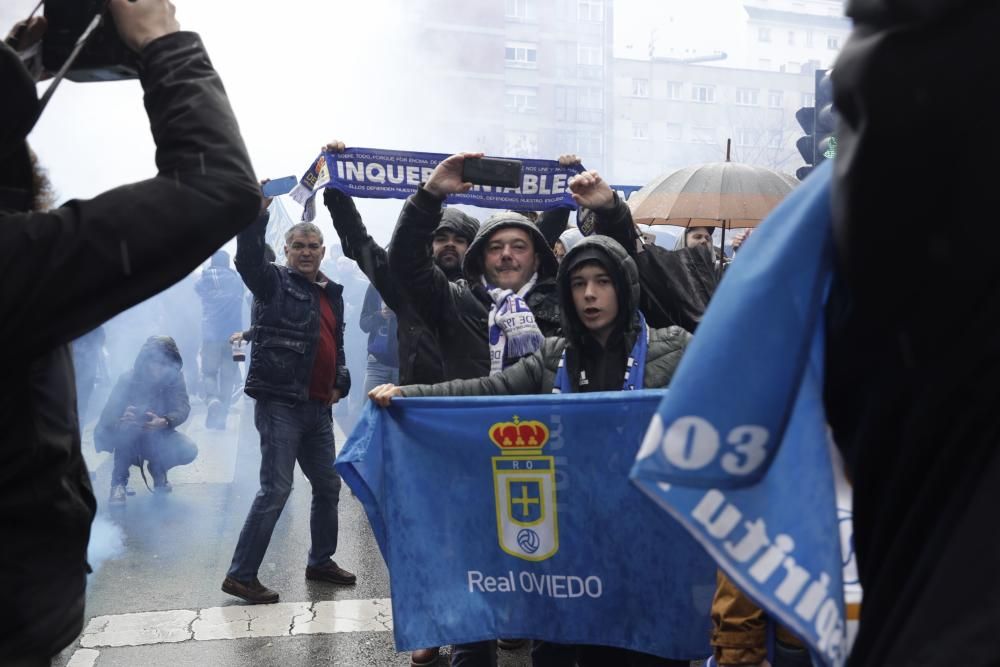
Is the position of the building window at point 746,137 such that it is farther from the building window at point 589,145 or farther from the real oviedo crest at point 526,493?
the real oviedo crest at point 526,493

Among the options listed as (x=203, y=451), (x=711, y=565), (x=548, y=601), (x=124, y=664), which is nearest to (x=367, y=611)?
(x=124, y=664)

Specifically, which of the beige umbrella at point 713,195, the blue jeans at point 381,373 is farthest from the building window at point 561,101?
the beige umbrella at point 713,195

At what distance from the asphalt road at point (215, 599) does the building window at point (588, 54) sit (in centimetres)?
2496

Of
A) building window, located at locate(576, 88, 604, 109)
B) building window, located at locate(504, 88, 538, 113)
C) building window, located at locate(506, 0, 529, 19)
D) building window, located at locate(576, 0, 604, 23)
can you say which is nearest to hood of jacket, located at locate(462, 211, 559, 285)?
building window, located at locate(506, 0, 529, 19)

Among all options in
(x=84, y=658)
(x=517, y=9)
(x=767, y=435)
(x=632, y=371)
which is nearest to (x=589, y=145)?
(x=517, y=9)

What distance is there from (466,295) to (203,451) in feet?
23.7

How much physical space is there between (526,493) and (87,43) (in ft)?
6.80

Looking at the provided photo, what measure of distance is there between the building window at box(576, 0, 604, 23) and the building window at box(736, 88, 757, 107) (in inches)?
1089

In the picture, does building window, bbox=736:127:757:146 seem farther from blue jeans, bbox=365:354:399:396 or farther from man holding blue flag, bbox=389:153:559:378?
man holding blue flag, bbox=389:153:559:378

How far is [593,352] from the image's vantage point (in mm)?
3727

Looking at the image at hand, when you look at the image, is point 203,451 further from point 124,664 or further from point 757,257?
point 757,257

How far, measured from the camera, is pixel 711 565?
329 cm

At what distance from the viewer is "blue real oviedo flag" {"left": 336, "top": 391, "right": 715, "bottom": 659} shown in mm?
3328

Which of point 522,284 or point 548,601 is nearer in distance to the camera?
point 548,601
